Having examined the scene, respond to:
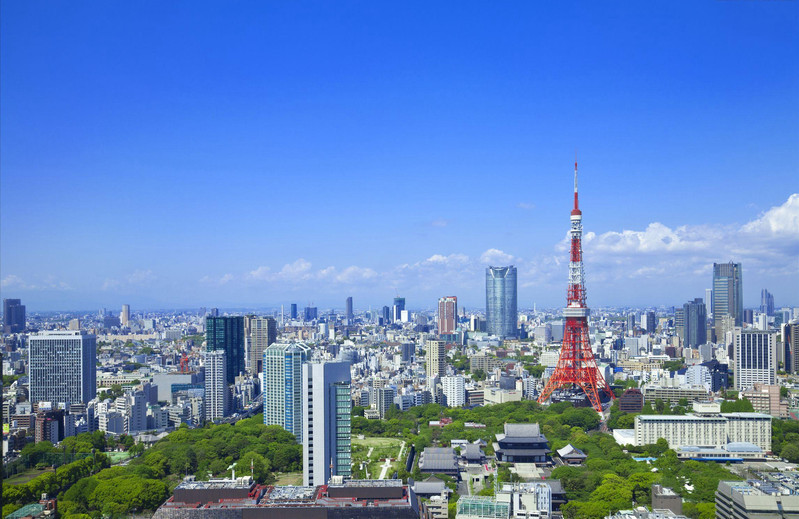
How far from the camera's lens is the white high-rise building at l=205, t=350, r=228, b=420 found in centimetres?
1683

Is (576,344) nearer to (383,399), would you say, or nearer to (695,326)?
(383,399)

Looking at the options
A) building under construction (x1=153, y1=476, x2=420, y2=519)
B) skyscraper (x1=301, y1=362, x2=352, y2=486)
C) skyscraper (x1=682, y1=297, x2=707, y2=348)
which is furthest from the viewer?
skyscraper (x1=682, y1=297, x2=707, y2=348)

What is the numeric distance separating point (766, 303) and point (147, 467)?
29853mm

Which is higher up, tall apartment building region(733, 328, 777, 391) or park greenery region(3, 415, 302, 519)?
tall apartment building region(733, 328, 777, 391)

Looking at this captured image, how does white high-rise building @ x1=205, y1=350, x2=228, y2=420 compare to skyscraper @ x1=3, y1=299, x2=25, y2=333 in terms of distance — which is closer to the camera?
skyscraper @ x1=3, y1=299, x2=25, y2=333

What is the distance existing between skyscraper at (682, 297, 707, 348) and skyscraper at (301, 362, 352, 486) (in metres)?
23.4

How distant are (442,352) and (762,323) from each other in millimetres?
13749

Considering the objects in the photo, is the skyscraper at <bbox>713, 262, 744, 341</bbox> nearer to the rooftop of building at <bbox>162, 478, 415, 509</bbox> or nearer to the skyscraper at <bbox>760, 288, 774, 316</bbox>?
the skyscraper at <bbox>760, 288, 774, 316</bbox>

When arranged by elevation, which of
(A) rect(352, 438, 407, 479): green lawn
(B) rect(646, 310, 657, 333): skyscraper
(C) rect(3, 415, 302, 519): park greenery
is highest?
(B) rect(646, 310, 657, 333): skyscraper

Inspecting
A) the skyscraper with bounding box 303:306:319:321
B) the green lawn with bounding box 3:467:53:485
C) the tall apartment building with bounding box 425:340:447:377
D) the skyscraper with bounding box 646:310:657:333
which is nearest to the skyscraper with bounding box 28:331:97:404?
the green lawn with bounding box 3:467:53:485

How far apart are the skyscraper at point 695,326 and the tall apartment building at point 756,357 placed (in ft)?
31.4

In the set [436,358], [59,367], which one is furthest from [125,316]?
[59,367]

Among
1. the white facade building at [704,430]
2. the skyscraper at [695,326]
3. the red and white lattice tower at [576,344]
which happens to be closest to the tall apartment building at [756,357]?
the red and white lattice tower at [576,344]

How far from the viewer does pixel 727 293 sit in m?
31.7
